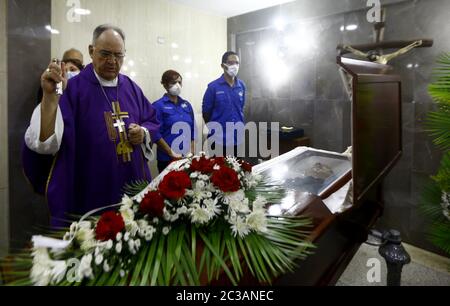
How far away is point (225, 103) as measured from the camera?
15.6ft

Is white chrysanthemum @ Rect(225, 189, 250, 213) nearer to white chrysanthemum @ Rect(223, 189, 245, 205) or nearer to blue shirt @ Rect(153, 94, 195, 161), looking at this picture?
white chrysanthemum @ Rect(223, 189, 245, 205)

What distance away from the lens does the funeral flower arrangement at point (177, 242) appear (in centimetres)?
87

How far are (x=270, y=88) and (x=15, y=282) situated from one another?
5053 millimetres

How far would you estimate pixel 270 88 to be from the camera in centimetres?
550

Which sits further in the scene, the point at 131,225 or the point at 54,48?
the point at 54,48

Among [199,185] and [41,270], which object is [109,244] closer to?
[41,270]

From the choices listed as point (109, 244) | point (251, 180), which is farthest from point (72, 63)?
point (109, 244)

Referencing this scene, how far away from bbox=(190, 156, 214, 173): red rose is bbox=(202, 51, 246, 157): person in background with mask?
343cm

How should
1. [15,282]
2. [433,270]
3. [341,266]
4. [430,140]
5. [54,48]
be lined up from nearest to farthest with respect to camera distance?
1. [15,282]
2. [341,266]
3. [433,270]
4. [430,140]
5. [54,48]

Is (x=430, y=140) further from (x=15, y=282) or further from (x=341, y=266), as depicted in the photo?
(x=15, y=282)

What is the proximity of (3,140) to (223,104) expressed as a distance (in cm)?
276

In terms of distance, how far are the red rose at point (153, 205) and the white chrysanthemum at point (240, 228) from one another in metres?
0.24

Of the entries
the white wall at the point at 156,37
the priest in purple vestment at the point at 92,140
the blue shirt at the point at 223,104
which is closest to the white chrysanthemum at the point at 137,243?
the priest in purple vestment at the point at 92,140

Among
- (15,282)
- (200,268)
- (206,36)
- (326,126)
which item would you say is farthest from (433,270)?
(206,36)
